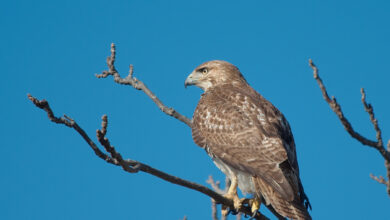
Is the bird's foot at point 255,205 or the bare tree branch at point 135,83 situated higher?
the bare tree branch at point 135,83

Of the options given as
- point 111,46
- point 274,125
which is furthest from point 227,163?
point 111,46

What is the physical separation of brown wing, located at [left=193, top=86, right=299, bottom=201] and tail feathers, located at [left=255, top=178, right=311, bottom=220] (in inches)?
4.4

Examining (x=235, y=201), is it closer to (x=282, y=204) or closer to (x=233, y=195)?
(x=233, y=195)

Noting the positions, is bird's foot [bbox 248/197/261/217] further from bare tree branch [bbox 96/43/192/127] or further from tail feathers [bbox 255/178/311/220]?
bare tree branch [bbox 96/43/192/127]

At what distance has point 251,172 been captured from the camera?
614 cm

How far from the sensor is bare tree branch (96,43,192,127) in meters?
6.53

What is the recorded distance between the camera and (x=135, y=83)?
6930 millimetres

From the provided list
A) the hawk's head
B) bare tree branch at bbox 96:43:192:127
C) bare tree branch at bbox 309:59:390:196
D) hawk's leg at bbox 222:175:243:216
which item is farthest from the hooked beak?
bare tree branch at bbox 309:59:390:196

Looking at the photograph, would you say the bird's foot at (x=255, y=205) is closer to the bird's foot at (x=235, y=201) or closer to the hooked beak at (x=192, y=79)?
the bird's foot at (x=235, y=201)

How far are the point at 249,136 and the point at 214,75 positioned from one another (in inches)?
93.0

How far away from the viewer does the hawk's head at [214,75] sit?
28.0ft

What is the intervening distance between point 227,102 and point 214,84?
1.34 meters

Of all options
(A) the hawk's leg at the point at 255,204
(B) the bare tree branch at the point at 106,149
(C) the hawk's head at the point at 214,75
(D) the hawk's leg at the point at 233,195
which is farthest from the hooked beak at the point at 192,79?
(B) the bare tree branch at the point at 106,149

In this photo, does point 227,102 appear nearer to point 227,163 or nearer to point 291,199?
point 227,163
